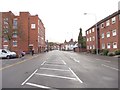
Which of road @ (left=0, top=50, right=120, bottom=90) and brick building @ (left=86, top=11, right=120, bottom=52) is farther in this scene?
brick building @ (left=86, top=11, right=120, bottom=52)

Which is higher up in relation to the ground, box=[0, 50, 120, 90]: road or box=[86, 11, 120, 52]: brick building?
box=[86, 11, 120, 52]: brick building

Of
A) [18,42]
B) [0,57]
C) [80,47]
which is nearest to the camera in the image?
[0,57]

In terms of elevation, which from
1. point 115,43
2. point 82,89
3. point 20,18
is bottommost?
point 82,89

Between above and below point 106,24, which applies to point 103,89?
below

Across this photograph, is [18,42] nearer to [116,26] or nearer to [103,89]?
[116,26]

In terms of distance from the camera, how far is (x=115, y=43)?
4684 cm

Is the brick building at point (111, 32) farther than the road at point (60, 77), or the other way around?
the brick building at point (111, 32)

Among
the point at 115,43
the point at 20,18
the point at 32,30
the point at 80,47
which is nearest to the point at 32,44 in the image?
the point at 32,30

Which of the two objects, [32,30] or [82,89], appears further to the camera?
[32,30]

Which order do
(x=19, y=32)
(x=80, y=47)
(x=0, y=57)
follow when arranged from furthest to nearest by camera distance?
(x=80, y=47), (x=19, y=32), (x=0, y=57)

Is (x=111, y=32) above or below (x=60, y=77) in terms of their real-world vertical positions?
above

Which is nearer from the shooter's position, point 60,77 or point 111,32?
point 60,77

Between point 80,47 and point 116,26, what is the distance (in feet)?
151

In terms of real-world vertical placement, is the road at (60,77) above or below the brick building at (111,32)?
below
